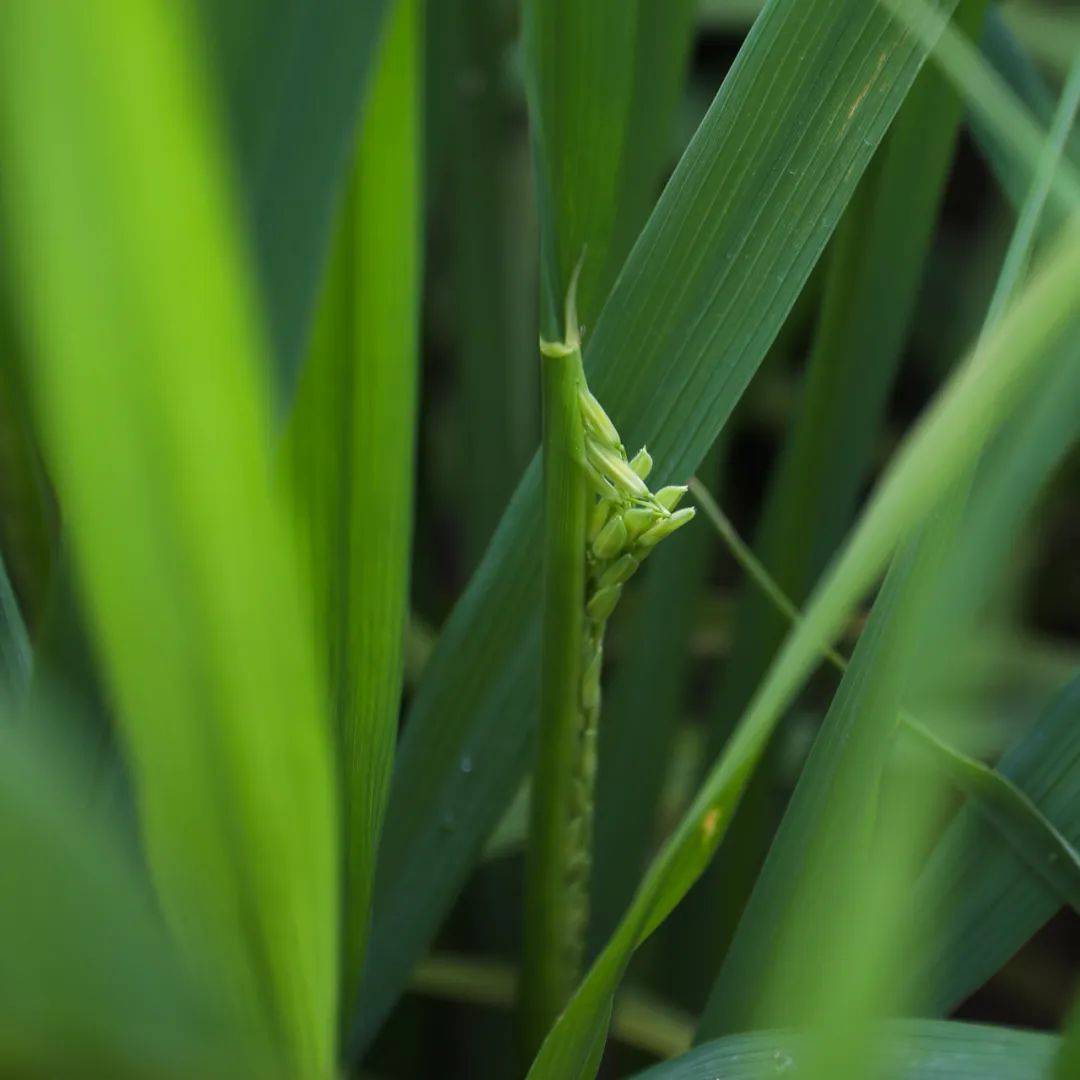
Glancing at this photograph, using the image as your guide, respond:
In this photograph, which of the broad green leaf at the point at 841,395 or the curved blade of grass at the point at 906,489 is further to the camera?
the broad green leaf at the point at 841,395

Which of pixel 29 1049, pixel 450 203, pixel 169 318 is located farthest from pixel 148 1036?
pixel 450 203

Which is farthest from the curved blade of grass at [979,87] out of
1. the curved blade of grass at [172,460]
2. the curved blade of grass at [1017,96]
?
Answer: the curved blade of grass at [172,460]

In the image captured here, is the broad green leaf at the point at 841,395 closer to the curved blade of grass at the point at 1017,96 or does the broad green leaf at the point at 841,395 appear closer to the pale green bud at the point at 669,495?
the curved blade of grass at the point at 1017,96

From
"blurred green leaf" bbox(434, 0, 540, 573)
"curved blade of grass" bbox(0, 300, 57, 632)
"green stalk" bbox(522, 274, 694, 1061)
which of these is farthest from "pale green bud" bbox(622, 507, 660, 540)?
"blurred green leaf" bbox(434, 0, 540, 573)

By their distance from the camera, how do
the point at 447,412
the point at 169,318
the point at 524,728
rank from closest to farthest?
the point at 169,318, the point at 524,728, the point at 447,412

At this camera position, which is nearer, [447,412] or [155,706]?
[155,706]

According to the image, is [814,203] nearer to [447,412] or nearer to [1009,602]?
[1009,602]

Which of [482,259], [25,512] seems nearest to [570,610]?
[25,512]

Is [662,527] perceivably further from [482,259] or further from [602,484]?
A: [482,259]
